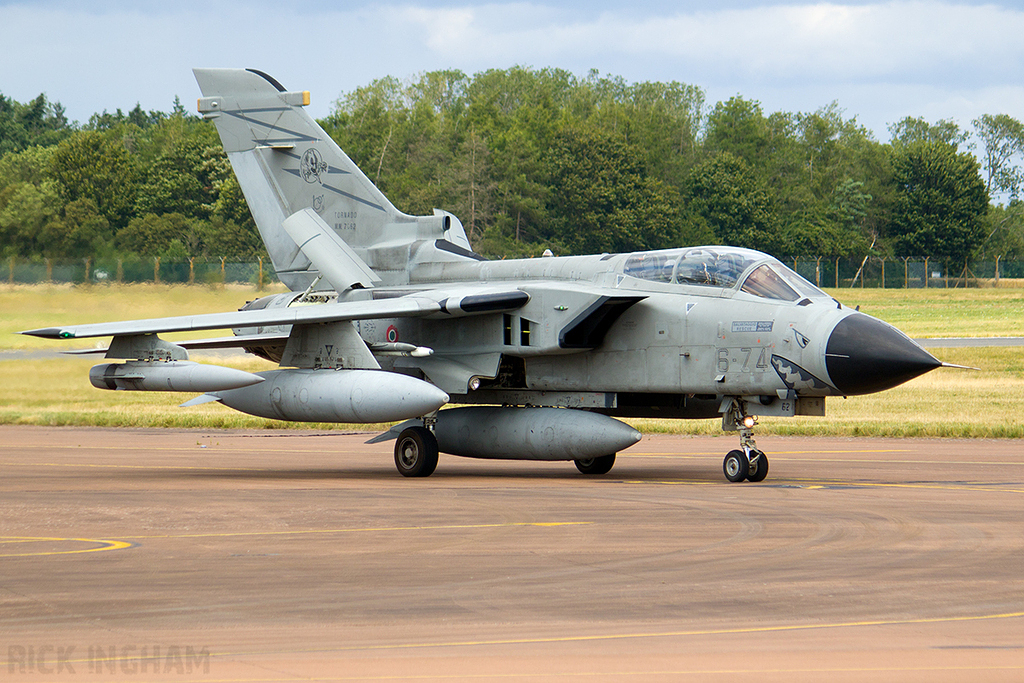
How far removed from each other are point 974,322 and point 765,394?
43.1 meters

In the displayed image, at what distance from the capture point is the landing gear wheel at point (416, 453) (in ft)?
51.4

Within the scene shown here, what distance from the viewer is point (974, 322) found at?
53.3 meters

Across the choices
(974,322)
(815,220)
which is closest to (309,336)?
(974,322)

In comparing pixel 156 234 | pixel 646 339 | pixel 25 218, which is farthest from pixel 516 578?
pixel 156 234

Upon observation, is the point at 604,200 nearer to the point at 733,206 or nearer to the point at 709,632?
the point at 733,206

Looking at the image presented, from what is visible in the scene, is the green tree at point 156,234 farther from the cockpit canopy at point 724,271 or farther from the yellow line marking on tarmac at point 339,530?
the yellow line marking on tarmac at point 339,530

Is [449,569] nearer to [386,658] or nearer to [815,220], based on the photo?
[386,658]

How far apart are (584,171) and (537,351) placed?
6253 cm

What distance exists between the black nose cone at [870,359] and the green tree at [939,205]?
247ft

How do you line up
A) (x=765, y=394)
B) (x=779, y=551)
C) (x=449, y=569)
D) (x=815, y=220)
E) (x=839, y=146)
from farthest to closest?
1. (x=839, y=146)
2. (x=815, y=220)
3. (x=765, y=394)
4. (x=779, y=551)
5. (x=449, y=569)

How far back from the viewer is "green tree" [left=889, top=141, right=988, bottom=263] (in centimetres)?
8419

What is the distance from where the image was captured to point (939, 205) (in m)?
85.8

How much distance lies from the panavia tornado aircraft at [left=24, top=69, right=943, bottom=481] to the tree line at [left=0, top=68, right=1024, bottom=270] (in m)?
28.6

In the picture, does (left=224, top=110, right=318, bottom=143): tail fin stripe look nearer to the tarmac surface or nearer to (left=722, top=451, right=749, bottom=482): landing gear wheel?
the tarmac surface
